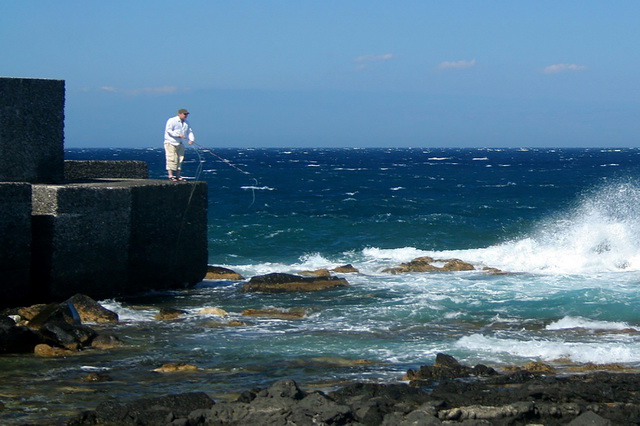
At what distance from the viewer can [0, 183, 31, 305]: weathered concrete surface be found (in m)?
12.2

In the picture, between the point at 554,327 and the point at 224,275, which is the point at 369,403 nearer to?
the point at 554,327

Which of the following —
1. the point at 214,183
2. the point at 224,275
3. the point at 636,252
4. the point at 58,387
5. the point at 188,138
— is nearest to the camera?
the point at 58,387

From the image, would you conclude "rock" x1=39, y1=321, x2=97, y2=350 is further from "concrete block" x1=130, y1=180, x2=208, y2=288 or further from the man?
the man

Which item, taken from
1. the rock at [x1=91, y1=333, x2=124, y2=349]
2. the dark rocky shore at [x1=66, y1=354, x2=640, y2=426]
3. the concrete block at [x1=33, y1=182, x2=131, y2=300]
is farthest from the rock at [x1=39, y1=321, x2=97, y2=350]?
the dark rocky shore at [x1=66, y1=354, x2=640, y2=426]

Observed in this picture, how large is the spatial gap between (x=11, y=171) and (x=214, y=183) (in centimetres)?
3810

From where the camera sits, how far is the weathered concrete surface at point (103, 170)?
51.8ft

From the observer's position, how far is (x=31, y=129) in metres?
13.2

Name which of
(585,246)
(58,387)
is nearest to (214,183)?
(585,246)

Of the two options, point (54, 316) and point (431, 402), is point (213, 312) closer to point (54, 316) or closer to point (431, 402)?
point (54, 316)

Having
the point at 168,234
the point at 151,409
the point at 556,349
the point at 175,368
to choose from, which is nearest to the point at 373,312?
the point at 556,349

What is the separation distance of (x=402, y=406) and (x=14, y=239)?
653 cm

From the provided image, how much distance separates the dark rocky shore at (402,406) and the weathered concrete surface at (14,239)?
484 cm

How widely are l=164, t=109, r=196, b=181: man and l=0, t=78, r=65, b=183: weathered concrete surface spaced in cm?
228

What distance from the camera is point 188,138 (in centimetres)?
1560
